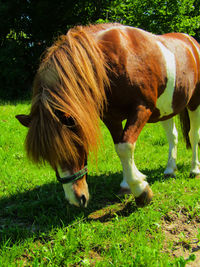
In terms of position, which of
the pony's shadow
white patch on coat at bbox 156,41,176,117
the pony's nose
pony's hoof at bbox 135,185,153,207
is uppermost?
white patch on coat at bbox 156,41,176,117

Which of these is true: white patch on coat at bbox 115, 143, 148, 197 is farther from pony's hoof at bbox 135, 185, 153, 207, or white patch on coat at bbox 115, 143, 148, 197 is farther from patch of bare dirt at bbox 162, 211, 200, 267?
patch of bare dirt at bbox 162, 211, 200, 267

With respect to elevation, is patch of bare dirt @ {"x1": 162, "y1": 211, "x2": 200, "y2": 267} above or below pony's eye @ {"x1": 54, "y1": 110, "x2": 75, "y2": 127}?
below

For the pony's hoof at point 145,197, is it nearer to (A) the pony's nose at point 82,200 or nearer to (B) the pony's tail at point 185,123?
(A) the pony's nose at point 82,200

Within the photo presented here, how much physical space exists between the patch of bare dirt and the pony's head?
0.87 m

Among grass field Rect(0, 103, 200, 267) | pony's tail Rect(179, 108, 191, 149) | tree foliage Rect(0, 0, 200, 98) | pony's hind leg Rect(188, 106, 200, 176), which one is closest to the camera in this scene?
grass field Rect(0, 103, 200, 267)

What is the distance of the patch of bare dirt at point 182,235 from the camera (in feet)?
7.32

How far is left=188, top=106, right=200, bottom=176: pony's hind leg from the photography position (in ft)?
12.7

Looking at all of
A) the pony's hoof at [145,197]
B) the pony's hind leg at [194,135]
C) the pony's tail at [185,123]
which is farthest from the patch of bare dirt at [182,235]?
the pony's tail at [185,123]

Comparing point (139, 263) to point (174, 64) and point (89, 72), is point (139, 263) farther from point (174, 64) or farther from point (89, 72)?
point (174, 64)

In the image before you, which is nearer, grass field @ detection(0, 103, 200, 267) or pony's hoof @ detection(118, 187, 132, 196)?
grass field @ detection(0, 103, 200, 267)

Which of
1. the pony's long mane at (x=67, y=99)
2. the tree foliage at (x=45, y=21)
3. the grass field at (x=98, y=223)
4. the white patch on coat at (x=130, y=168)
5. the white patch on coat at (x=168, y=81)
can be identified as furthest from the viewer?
the tree foliage at (x=45, y=21)

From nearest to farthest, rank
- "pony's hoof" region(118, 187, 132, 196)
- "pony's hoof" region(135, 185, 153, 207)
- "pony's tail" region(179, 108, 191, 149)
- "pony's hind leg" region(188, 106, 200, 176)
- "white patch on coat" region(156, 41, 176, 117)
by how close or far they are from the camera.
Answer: "pony's hoof" region(135, 185, 153, 207), "white patch on coat" region(156, 41, 176, 117), "pony's hoof" region(118, 187, 132, 196), "pony's hind leg" region(188, 106, 200, 176), "pony's tail" region(179, 108, 191, 149)

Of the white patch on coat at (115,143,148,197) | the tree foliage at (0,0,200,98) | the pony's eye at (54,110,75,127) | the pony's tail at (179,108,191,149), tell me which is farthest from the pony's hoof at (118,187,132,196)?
the tree foliage at (0,0,200,98)

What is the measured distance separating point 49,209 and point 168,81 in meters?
1.87
